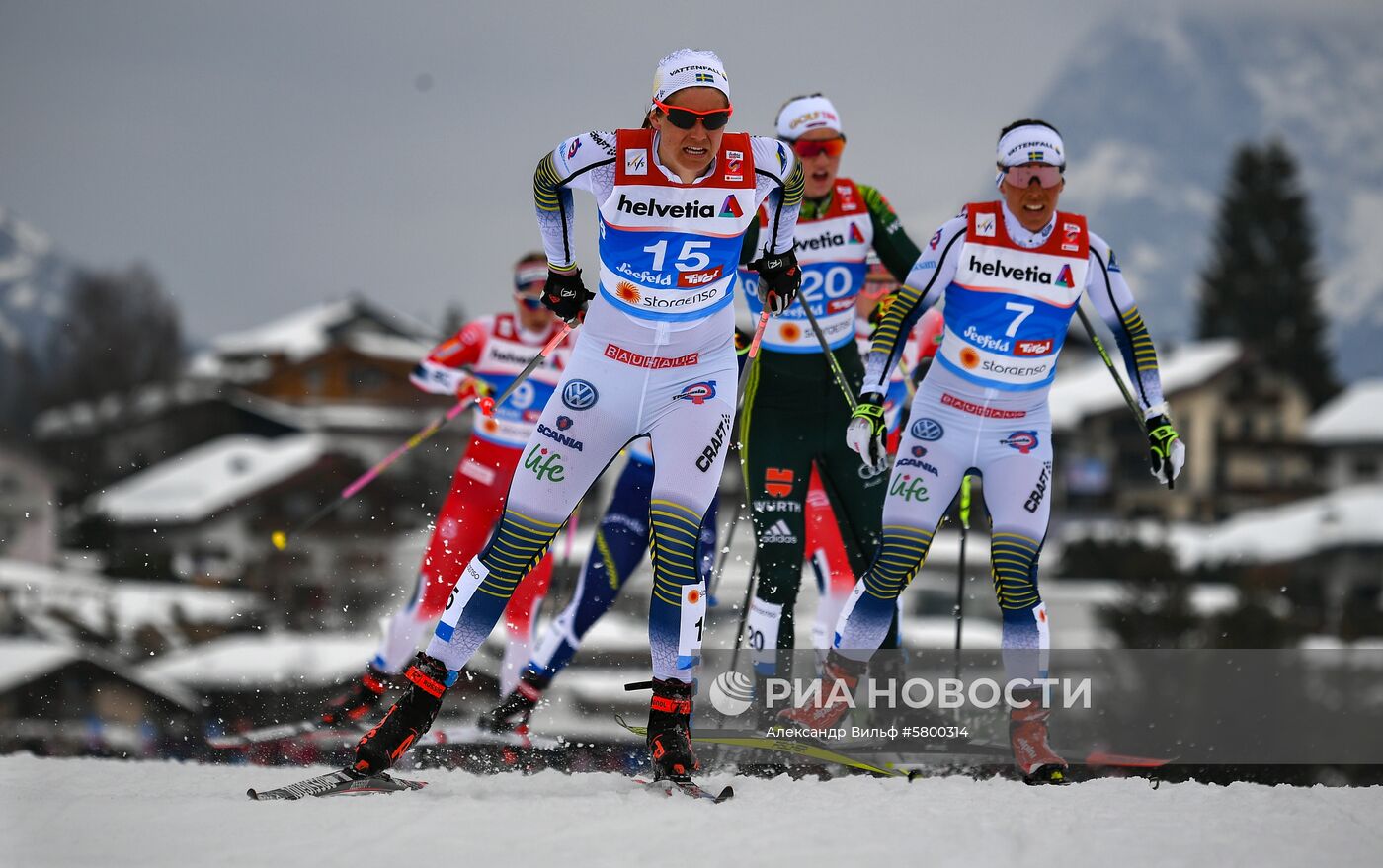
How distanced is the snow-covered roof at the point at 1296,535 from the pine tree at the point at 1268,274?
51.9 ft

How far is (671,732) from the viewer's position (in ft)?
18.1

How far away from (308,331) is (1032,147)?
2938 inches

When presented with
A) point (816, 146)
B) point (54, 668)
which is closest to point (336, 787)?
point (816, 146)

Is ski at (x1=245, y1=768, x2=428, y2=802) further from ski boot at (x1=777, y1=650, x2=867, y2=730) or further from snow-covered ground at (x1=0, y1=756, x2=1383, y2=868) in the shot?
ski boot at (x1=777, y1=650, x2=867, y2=730)

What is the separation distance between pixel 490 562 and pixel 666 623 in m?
0.74

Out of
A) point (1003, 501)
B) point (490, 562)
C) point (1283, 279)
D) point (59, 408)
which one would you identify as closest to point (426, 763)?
point (490, 562)

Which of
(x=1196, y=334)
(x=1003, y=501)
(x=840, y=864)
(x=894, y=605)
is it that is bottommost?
(x=840, y=864)

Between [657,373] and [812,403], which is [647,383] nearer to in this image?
[657,373]

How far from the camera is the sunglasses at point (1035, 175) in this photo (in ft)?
20.6

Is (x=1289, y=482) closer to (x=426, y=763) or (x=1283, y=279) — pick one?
(x=1283, y=279)

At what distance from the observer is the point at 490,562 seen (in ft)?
18.3

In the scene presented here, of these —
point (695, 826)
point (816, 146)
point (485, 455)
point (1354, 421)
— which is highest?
point (1354, 421)

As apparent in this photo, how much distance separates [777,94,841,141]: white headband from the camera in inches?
280

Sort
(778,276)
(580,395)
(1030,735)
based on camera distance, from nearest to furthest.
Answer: (580,395), (778,276), (1030,735)
